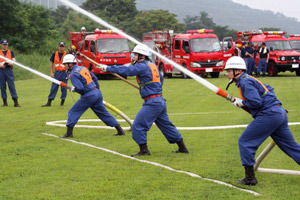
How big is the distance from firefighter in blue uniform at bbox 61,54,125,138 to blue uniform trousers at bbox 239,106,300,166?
4.84 m

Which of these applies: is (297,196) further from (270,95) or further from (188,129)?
(188,129)

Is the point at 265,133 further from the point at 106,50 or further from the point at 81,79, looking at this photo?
the point at 106,50

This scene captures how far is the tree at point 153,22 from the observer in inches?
3922

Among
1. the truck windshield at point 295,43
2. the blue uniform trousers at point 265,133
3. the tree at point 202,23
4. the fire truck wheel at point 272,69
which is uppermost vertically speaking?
the blue uniform trousers at point 265,133

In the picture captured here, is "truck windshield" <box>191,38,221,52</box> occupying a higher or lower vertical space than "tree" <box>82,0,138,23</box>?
lower

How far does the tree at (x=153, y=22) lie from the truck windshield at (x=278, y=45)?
219 ft

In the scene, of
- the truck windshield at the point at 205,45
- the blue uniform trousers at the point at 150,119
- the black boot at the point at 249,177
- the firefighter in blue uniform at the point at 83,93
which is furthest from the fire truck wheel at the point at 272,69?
the black boot at the point at 249,177

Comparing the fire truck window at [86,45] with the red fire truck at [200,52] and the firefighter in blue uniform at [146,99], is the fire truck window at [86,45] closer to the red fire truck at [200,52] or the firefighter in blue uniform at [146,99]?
the red fire truck at [200,52]

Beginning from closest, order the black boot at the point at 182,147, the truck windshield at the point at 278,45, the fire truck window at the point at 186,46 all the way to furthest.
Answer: the black boot at the point at 182,147
the fire truck window at the point at 186,46
the truck windshield at the point at 278,45

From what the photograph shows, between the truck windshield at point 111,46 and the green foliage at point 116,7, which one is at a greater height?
the green foliage at point 116,7

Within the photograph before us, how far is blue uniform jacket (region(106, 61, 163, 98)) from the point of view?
367 inches

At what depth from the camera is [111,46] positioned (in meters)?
33.1

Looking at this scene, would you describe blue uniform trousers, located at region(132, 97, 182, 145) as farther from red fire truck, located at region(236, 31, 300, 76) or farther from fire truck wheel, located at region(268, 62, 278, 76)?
fire truck wheel, located at region(268, 62, 278, 76)

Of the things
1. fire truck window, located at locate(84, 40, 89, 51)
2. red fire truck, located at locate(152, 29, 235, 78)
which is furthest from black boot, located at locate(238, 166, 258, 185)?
fire truck window, located at locate(84, 40, 89, 51)
